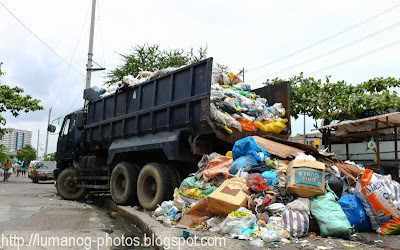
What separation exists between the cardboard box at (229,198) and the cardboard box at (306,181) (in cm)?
57

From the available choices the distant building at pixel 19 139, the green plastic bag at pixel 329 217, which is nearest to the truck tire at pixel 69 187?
the green plastic bag at pixel 329 217

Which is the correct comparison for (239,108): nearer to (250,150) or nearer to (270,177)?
(250,150)

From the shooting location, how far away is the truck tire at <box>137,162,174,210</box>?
5.61 meters

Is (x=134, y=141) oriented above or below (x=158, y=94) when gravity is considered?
below

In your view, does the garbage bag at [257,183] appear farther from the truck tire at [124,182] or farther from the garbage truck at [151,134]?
the truck tire at [124,182]

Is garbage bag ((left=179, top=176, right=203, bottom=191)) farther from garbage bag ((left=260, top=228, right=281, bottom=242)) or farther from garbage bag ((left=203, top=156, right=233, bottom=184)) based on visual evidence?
garbage bag ((left=260, top=228, right=281, bottom=242))

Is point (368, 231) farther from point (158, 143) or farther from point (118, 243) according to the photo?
point (158, 143)

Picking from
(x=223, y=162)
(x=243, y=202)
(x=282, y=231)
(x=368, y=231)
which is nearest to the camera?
(x=282, y=231)

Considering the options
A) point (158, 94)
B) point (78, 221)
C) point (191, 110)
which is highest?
point (158, 94)

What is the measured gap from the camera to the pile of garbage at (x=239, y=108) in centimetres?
519

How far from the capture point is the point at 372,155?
1350cm

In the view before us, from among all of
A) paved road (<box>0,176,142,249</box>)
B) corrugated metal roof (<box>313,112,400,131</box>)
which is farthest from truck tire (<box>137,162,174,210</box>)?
corrugated metal roof (<box>313,112,400,131</box>)

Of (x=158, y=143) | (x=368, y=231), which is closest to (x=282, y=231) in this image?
(x=368, y=231)

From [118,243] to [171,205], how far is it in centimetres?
121
